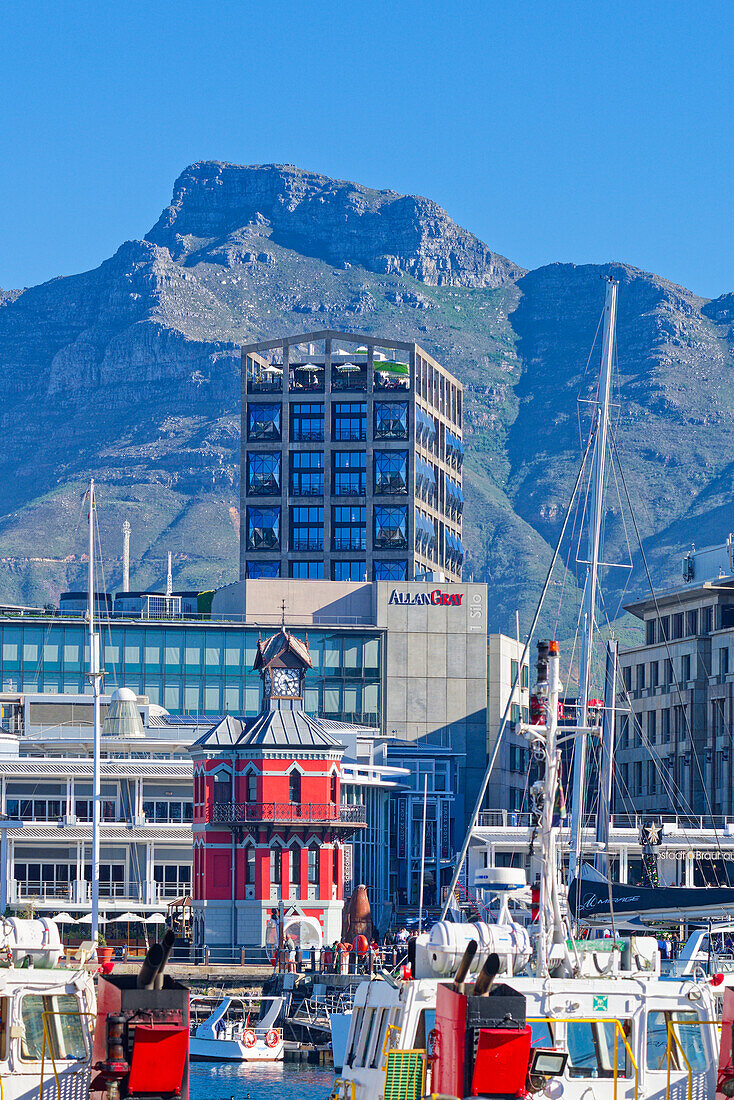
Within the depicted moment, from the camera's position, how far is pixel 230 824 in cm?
11231

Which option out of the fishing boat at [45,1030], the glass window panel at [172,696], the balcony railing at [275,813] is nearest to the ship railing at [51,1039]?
the fishing boat at [45,1030]

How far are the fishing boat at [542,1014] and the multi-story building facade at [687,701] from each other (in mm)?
115109

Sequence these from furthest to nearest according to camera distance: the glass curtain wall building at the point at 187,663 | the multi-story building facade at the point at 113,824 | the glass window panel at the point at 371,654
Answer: the glass window panel at the point at 371,654, the glass curtain wall building at the point at 187,663, the multi-story building facade at the point at 113,824

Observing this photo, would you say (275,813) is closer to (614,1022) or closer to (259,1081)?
(259,1081)

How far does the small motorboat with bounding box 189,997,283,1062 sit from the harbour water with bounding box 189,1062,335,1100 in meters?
0.65

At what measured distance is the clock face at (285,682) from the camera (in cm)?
12225

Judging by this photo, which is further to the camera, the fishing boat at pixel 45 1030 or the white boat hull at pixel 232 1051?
the white boat hull at pixel 232 1051

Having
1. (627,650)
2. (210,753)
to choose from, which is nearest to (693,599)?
(627,650)

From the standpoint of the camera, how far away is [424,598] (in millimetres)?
183875

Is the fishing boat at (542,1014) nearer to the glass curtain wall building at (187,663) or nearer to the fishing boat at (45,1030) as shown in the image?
the fishing boat at (45,1030)

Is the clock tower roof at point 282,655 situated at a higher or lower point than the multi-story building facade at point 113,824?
higher

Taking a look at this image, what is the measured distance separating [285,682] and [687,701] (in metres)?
54.2

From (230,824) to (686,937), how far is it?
128 ft

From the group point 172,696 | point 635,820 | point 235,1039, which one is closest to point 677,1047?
point 235,1039
